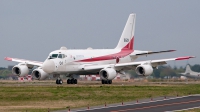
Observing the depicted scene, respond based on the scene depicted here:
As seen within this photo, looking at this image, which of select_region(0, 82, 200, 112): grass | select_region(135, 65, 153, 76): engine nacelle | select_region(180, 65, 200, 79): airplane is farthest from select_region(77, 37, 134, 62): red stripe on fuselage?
select_region(180, 65, 200, 79): airplane

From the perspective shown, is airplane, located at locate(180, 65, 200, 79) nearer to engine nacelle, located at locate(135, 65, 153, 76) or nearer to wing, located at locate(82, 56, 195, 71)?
wing, located at locate(82, 56, 195, 71)

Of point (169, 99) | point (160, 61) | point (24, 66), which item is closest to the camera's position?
point (169, 99)

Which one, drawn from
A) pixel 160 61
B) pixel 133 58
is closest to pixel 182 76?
pixel 133 58

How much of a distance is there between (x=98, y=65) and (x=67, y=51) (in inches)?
173

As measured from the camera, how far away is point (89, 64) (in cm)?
7350

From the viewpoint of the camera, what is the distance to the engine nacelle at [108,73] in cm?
6900

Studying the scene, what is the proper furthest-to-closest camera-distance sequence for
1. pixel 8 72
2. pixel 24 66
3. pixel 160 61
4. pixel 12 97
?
1. pixel 8 72
2. pixel 24 66
3. pixel 160 61
4. pixel 12 97

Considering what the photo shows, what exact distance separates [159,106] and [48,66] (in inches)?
1154

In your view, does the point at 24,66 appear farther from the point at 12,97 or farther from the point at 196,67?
the point at 196,67

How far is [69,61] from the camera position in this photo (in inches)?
2781

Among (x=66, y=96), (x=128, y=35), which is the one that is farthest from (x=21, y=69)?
(x=66, y=96)

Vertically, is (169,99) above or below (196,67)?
below

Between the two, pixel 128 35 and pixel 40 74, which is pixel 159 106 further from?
pixel 128 35

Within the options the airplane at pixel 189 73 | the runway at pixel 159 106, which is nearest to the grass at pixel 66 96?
the runway at pixel 159 106
